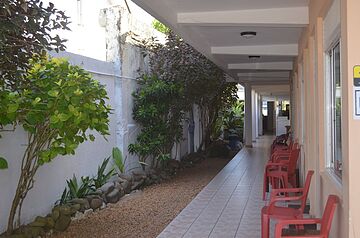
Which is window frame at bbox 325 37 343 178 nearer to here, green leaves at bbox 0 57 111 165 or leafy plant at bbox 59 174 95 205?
green leaves at bbox 0 57 111 165

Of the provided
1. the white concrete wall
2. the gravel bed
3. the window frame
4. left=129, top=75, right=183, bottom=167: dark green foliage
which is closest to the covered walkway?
the gravel bed

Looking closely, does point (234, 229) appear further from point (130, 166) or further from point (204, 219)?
point (130, 166)

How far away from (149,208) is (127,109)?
259 centimetres

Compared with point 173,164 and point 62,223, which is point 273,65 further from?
point 62,223

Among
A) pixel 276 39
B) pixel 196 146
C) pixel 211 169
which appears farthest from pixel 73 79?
pixel 196 146

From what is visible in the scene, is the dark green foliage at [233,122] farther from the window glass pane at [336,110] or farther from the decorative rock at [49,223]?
the window glass pane at [336,110]

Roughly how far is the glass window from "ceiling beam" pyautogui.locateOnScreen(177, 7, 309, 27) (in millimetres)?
1659

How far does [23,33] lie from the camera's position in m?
3.48

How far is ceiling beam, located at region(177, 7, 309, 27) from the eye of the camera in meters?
5.47

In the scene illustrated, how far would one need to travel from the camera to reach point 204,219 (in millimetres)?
6094

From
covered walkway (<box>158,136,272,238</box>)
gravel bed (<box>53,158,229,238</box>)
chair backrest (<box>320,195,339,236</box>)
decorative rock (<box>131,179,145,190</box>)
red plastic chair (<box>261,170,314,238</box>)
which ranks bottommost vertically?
gravel bed (<box>53,158,229,238</box>)

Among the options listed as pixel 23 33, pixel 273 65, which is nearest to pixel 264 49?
pixel 273 65

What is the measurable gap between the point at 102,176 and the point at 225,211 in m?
2.25

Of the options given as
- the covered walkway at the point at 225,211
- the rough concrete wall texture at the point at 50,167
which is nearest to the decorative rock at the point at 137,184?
the rough concrete wall texture at the point at 50,167
